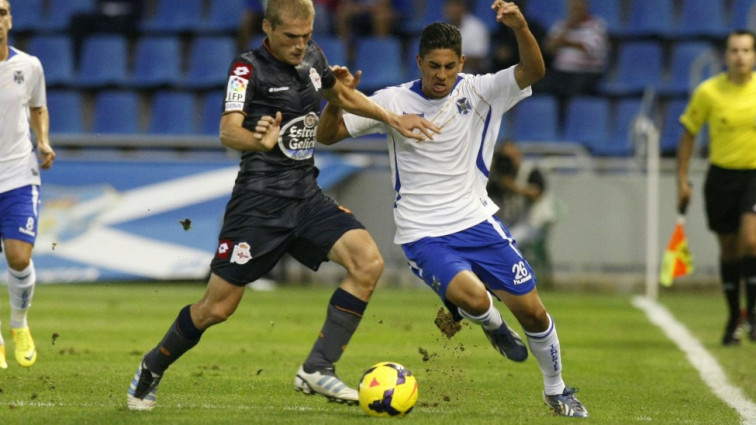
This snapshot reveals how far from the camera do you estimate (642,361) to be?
407 inches

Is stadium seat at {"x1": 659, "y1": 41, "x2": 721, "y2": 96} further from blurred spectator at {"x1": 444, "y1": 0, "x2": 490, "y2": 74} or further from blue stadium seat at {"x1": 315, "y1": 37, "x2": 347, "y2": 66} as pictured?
blue stadium seat at {"x1": 315, "y1": 37, "x2": 347, "y2": 66}

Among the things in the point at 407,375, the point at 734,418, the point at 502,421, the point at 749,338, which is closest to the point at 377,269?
the point at 407,375

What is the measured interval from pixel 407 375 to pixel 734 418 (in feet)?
6.30

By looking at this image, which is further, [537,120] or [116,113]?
[116,113]

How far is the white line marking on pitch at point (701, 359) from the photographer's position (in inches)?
314

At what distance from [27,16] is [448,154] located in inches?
591

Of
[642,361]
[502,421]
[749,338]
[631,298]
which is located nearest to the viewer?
[502,421]

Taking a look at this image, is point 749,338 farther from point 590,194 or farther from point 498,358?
point 590,194

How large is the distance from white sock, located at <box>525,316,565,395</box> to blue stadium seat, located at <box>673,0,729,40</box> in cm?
1346

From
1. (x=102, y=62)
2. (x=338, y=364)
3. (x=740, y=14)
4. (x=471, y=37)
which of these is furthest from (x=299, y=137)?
(x=740, y=14)

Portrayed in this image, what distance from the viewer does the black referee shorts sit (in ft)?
37.7

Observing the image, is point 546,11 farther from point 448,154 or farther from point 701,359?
point 448,154

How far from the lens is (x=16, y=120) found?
920 centimetres

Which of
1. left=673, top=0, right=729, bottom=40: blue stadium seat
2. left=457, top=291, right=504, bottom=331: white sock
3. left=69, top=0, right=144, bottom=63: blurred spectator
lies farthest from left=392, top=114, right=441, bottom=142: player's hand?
left=69, top=0, right=144, bottom=63: blurred spectator
